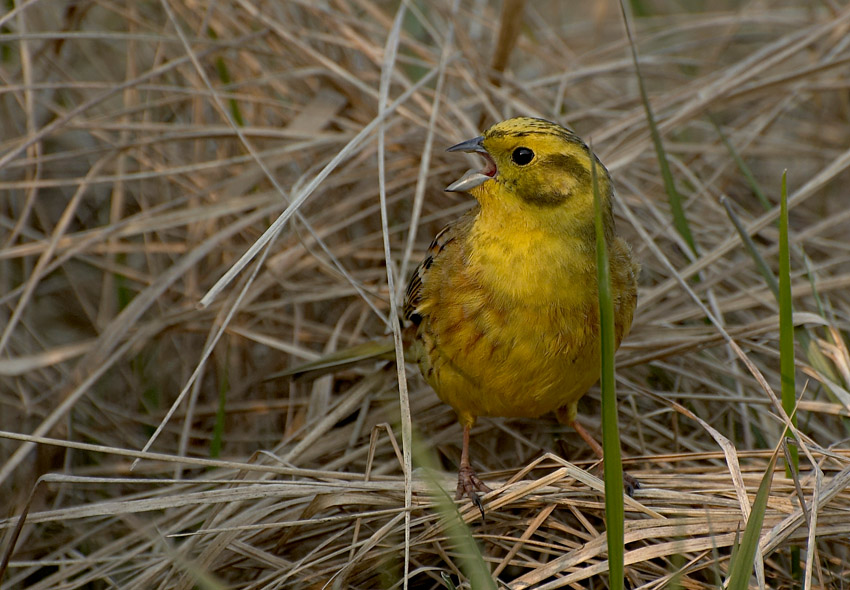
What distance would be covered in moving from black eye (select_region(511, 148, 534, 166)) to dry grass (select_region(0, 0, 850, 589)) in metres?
0.57

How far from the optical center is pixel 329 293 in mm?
3855

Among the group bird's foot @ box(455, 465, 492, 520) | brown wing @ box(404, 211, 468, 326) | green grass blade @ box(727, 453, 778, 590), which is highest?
brown wing @ box(404, 211, 468, 326)

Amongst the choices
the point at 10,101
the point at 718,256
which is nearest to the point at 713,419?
the point at 718,256

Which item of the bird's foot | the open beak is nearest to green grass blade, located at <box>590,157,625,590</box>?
the open beak

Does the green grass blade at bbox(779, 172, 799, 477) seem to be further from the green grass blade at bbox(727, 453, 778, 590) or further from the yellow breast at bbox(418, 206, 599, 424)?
the yellow breast at bbox(418, 206, 599, 424)

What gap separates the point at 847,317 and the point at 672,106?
1283 mm

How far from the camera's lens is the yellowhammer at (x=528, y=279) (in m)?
2.69

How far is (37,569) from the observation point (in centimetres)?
298

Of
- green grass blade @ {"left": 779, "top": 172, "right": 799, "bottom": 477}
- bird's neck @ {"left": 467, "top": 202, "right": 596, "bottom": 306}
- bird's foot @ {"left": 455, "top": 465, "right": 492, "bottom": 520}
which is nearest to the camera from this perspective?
green grass blade @ {"left": 779, "top": 172, "right": 799, "bottom": 477}

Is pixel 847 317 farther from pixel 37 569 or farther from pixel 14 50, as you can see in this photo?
pixel 14 50

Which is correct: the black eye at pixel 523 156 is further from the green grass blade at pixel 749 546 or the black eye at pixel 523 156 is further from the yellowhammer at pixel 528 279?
the green grass blade at pixel 749 546

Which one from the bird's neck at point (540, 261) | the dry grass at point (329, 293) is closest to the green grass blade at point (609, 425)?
the dry grass at point (329, 293)

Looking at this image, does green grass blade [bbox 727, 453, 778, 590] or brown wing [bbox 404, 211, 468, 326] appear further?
brown wing [bbox 404, 211, 468, 326]

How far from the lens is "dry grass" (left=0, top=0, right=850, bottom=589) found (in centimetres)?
272
